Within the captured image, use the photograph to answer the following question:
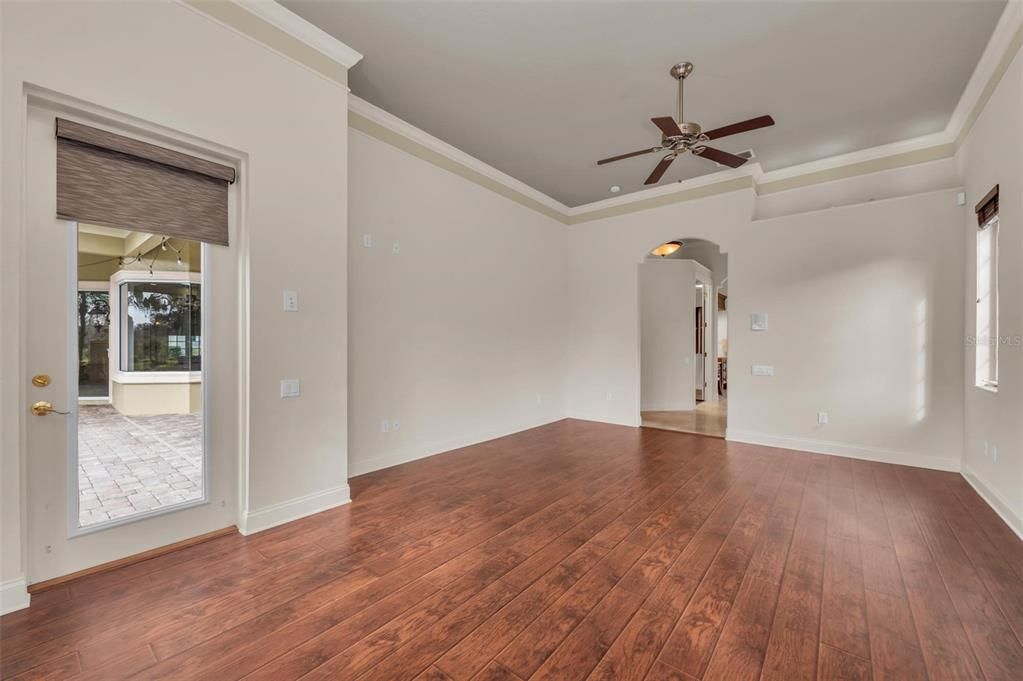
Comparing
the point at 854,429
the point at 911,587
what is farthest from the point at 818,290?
the point at 911,587

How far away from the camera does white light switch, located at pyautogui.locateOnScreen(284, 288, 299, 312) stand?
114 inches

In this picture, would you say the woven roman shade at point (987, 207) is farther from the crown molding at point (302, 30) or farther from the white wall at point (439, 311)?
the crown molding at point (302, 30)

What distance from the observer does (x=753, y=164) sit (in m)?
5.06

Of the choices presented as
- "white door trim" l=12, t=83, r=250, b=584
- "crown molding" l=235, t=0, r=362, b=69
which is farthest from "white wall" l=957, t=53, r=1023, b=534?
"white door trim" l=12, t=83, r=250, b=584

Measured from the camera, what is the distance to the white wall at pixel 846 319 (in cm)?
417

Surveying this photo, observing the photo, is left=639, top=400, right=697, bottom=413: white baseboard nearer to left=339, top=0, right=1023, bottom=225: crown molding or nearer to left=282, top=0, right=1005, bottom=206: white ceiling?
left=339, top=0, right=1023, bottom=225: crown molding

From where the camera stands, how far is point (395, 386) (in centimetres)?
421

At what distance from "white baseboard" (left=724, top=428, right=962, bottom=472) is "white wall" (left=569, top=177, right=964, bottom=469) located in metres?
0.01

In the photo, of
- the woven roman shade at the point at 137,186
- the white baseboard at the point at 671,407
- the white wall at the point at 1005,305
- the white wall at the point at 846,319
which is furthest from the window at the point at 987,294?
the woven roman shade at the point at 137,186

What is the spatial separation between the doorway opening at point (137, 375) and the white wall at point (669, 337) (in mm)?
6988

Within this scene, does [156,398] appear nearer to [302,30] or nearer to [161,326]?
[161,326]

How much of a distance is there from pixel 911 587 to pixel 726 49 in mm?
3599

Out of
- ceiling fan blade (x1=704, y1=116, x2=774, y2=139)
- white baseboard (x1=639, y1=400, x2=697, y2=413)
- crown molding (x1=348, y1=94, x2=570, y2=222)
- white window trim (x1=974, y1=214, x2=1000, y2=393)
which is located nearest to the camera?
ceiling fan blade (x1=704, y1=116, x2=774, y2=139)

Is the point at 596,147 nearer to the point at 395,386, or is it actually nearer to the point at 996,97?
the point at 996,97
